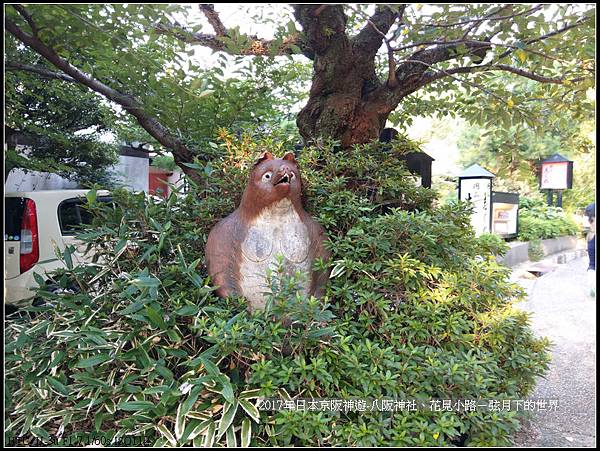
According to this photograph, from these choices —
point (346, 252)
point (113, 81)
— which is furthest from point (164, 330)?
point (113, 81)

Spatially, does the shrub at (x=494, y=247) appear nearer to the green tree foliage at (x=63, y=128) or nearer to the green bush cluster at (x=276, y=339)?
the green bush cluster at (x=276, y=339)

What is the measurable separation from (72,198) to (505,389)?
4.26m

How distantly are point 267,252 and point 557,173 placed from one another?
1125cm

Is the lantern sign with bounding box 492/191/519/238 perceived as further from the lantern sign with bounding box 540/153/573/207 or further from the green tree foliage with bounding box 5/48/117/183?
the green tree foliage with bounding box 5/48/117/183

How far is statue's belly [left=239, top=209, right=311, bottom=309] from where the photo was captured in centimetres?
252

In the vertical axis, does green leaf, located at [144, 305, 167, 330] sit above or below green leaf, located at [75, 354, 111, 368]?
above

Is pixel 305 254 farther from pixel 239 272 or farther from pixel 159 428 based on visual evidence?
pixel 159 428

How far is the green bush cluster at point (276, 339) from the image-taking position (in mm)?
1999

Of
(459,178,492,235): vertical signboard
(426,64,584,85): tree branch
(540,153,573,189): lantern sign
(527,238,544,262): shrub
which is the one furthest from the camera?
(540,153,573,189): lantern sign

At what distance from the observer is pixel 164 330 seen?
222 cm

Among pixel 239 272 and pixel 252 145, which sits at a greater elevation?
pixel 252 145

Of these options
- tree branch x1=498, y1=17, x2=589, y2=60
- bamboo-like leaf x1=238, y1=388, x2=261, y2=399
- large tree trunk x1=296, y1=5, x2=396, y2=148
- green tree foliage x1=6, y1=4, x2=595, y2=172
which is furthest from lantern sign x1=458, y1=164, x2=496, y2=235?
bamboo-like leaf x1=238, y1=388, x2=261, y2=399

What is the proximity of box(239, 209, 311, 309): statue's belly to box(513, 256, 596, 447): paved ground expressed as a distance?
4.70 ft

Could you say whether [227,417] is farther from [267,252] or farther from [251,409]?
[267,252]
